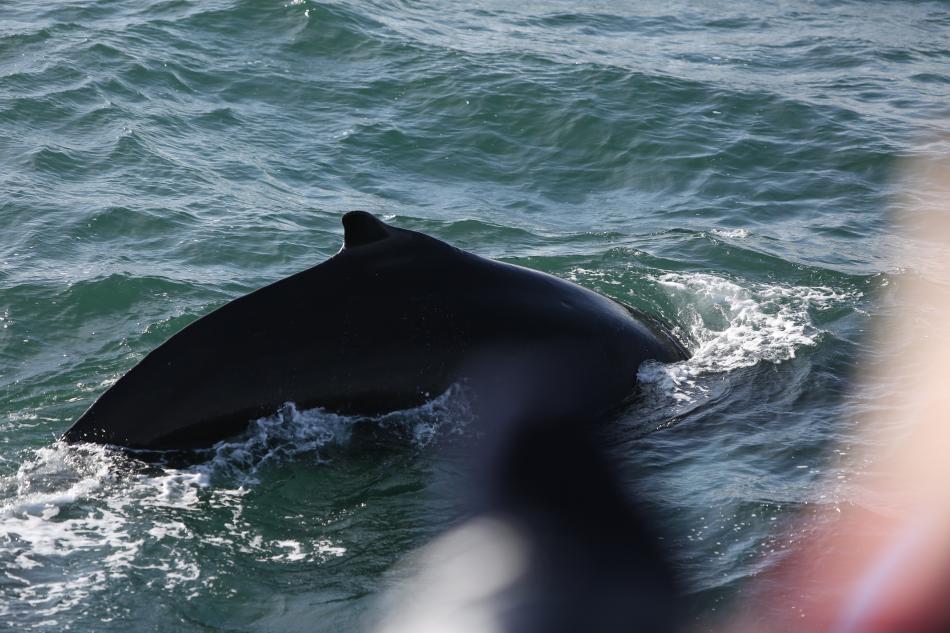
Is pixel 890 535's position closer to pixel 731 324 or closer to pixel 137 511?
pixel 731 324

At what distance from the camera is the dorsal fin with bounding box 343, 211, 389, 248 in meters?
7.31

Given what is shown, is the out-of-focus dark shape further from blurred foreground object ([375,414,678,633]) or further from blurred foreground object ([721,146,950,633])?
blurred foreground object ([721,146,950,633])

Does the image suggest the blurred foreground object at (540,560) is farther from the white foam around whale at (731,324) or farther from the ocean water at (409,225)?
the white foam around whale at (731,324)

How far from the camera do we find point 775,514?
722cm

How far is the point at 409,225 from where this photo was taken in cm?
1380

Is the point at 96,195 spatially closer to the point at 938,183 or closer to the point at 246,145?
the point at 246,145

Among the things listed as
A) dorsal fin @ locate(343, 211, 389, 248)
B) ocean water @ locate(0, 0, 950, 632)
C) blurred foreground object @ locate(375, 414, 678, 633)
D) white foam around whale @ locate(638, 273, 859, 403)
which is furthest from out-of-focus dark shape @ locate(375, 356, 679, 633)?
white foam around whale @ locate(638, 273, 859, 403)

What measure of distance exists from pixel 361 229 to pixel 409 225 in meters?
6.44

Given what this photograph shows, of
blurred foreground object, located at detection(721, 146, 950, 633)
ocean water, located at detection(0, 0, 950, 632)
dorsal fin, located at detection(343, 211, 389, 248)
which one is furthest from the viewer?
dorsal fin, located at detection(343, 211, 389, 248)

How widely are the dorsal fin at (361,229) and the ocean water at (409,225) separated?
1.13 metres

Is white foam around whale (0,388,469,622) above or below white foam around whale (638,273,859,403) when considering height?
above

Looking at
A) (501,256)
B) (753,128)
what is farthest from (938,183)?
(501,256)

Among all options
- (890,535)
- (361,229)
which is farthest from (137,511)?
(890,535)

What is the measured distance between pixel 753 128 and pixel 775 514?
11544 millimetres
